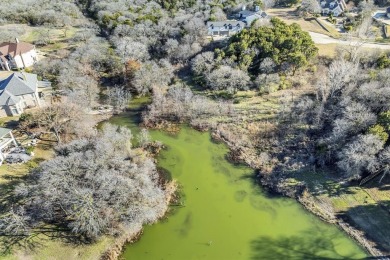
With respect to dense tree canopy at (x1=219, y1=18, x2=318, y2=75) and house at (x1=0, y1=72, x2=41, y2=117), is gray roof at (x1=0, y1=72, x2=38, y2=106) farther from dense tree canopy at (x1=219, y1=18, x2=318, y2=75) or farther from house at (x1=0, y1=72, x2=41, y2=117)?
dense tree canopy at (x1=219, y1=18, x2=318, y2=75)

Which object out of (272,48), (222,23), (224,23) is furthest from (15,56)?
(272,48)

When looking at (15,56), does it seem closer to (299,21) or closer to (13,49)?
(13,49)

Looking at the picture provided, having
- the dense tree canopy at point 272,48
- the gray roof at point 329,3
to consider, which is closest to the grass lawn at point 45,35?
the dense tree canopy at point 272,48

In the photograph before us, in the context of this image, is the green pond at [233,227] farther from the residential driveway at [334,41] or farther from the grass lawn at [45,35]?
the grass lawn at [45,35]

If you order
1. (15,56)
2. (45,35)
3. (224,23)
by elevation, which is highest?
(45,35)

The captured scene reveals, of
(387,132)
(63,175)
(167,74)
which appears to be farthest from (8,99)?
(387,132)

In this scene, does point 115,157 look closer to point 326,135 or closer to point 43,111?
point 43,111
